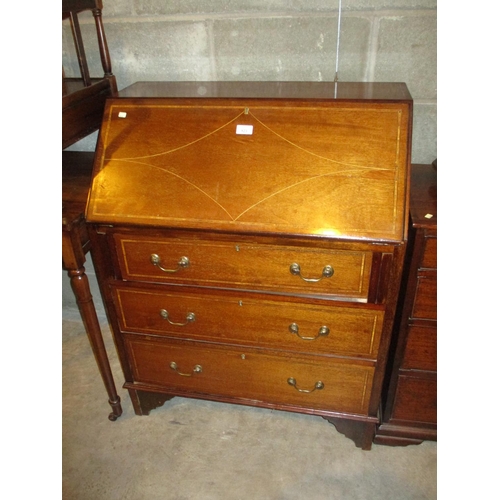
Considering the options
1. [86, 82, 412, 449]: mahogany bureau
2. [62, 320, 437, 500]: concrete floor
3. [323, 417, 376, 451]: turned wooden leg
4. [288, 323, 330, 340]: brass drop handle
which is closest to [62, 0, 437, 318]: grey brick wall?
[86, 82, 412, 449]: mahogany bureau

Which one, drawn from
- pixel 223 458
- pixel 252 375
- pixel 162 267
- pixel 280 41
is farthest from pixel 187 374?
pixel 280 41

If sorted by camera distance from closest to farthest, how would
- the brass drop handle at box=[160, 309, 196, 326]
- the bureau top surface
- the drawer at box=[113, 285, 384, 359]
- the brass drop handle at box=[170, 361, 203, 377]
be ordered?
1. the bureau top surface
2. the drawer at box=[113, 285, 384, 359]
3. the brass drop handle at box=[160, 309, 196, 326]
4. the brass drop handle at box=[170, 361, 203, 377]

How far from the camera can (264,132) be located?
131cm

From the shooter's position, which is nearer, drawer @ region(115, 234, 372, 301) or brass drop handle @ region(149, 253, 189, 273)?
drawer @ region(115, 234, 372, 301)

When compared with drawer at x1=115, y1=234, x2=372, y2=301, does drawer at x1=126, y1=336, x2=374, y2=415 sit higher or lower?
lower

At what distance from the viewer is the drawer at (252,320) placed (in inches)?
52.6

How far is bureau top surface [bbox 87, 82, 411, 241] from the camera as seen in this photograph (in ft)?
3.97

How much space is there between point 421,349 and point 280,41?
1.25 metres

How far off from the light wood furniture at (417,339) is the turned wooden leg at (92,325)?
1.09 metres

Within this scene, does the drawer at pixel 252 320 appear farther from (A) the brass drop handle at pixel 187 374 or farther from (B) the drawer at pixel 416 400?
(B) the drawer at pixel 416 400

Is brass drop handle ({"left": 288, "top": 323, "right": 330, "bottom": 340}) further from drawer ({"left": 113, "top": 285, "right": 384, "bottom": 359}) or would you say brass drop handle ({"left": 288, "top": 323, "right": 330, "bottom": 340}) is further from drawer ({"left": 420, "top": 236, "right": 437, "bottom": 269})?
drawer ({"left": 420, "top": 236, "right": 437, "bottom": 269})

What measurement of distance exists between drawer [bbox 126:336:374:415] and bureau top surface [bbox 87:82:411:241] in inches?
20.2

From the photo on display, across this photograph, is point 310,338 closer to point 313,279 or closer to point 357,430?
point 313,279

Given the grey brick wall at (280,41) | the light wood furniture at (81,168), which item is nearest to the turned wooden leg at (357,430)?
the light wood furniture at (81,168)
